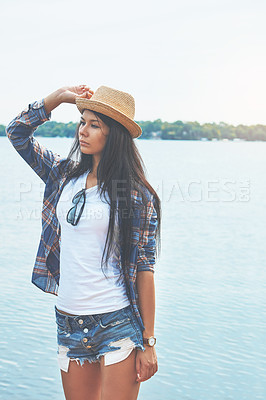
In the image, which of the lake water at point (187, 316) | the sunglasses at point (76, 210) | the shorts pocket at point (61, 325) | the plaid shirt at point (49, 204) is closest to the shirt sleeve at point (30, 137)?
the plaid shirt at point (49, 204)

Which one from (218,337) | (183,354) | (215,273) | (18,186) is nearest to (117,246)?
(183,354)

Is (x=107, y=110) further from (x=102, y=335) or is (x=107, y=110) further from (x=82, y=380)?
(x=82, y=380)

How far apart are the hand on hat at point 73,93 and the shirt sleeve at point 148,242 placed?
414 mm

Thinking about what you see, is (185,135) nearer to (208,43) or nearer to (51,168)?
(208,43)

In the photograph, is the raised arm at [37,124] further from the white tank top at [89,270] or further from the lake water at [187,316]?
the lake water at [187,316]

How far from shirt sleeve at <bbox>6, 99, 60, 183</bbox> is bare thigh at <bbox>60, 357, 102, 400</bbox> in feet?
2.11

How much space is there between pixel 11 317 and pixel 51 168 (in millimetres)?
2879

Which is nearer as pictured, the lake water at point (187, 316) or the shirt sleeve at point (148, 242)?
the shirt sleeve at point (148, 242)

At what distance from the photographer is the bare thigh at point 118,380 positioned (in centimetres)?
175

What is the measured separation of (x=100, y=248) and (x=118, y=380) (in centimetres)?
39

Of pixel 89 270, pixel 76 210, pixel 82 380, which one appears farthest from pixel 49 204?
pixel 82 380

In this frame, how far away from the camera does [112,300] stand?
1.78m

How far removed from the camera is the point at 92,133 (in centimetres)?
187

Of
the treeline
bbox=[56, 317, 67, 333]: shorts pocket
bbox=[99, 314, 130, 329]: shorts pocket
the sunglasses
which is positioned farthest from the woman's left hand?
the treeline
